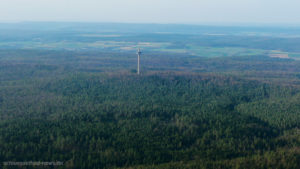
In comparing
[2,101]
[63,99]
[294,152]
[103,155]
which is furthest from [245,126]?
[2,101]

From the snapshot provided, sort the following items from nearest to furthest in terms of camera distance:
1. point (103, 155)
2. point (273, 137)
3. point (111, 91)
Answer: point (103, 155), point (273, 137), point (111, 91)

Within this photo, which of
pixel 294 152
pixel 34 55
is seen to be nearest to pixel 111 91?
pixel 294 152

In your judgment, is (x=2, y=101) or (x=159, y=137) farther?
(x=2, y=101)

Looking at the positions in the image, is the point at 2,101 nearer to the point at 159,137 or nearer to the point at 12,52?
the point at 159,137

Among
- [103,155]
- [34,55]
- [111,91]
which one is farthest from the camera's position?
[34,55]

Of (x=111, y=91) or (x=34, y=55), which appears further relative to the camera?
(x=34, y=55)

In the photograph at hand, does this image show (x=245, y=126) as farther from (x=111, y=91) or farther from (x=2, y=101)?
(x=2, y=101)
